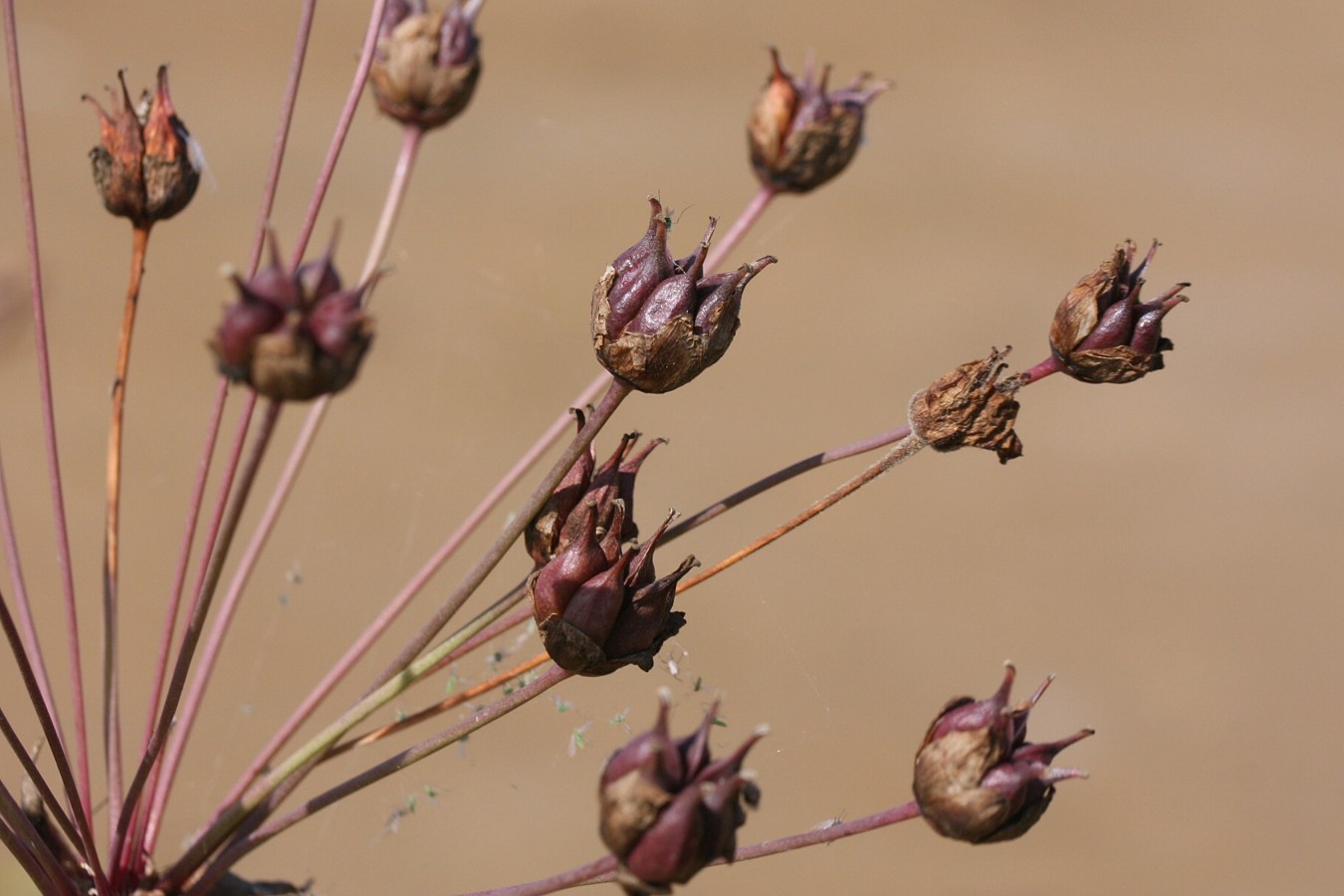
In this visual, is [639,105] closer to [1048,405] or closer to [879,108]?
[879,108]

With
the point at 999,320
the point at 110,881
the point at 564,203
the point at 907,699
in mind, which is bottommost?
the point at 110,881

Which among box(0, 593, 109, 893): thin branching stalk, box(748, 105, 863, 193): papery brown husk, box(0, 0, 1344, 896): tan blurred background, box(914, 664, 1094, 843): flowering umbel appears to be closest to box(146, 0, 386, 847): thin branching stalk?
box(0, 593, 109, 893): thin branching stalk

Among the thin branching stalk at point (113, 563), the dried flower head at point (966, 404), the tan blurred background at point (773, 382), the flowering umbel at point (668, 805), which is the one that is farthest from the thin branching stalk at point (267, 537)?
the tan blurred background at point (773, 382)

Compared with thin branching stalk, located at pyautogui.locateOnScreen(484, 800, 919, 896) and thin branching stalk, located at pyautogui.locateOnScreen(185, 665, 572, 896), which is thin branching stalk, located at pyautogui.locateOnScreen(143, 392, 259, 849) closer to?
thin branching stalk, located at pyautogui.locateOnScreen(185, 665, 572, 896)

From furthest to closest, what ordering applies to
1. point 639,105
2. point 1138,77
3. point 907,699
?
point 1138,77
point 639,105
point 907,699

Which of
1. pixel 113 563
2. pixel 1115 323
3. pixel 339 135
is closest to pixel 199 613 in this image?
pixel 113 563

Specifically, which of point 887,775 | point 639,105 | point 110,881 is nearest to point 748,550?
point 110,881

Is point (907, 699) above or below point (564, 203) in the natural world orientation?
below
